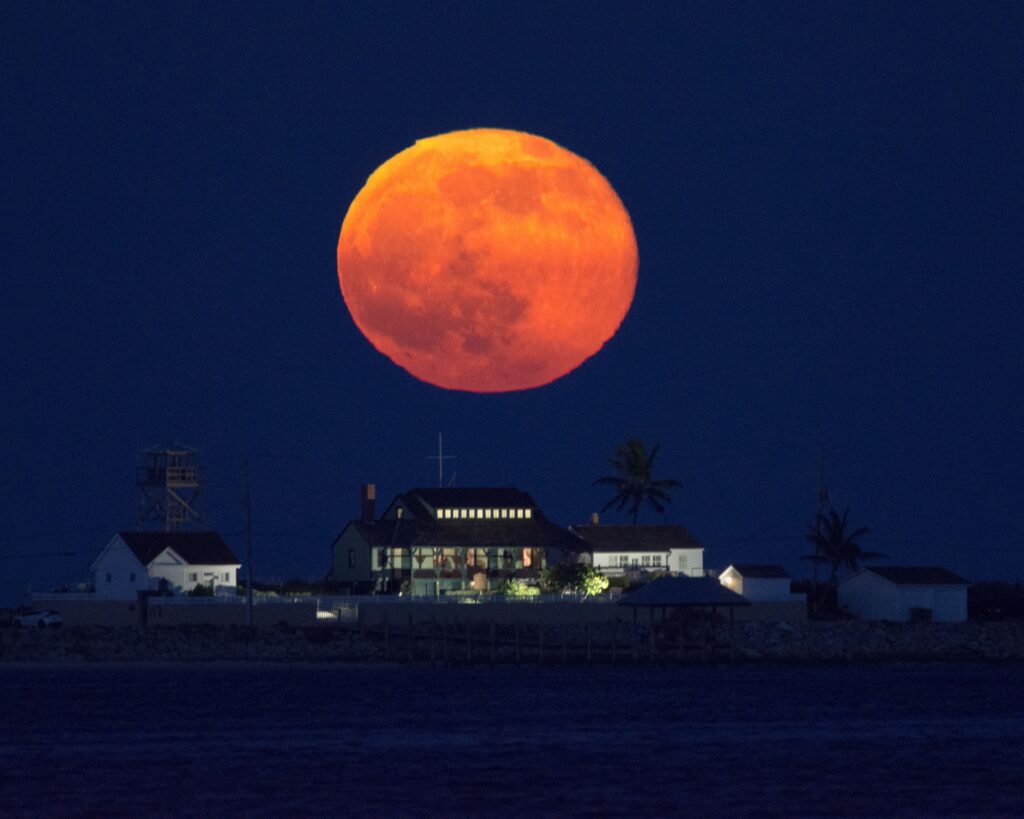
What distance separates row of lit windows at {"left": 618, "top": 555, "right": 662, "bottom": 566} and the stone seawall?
16371mm

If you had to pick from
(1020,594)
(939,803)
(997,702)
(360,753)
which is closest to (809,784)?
(939,803)

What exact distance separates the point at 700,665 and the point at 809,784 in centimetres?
4830

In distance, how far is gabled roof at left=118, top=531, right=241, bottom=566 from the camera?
11862 centimetres

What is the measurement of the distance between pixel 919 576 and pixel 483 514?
29155 millimetres

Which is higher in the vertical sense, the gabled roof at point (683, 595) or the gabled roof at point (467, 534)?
the gabled roof at point (467, 534)

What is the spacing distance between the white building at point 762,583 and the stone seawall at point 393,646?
433 cm

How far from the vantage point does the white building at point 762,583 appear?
120 metres

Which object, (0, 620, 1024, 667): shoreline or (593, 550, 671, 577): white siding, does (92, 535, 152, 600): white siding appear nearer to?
(0, 620, 1024, 667): shoreline

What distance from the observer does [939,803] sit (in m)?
55.8

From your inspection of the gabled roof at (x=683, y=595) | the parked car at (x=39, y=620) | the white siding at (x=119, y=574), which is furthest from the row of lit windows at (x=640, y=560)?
the parked car at (x=39, y=620)

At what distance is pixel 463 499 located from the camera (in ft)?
447

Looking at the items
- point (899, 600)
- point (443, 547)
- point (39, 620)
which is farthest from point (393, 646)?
point (899, 600)

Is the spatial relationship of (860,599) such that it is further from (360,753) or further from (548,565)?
(360,753)

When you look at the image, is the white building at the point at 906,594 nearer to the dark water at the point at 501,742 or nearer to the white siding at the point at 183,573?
the dark water at the point at 501,742
